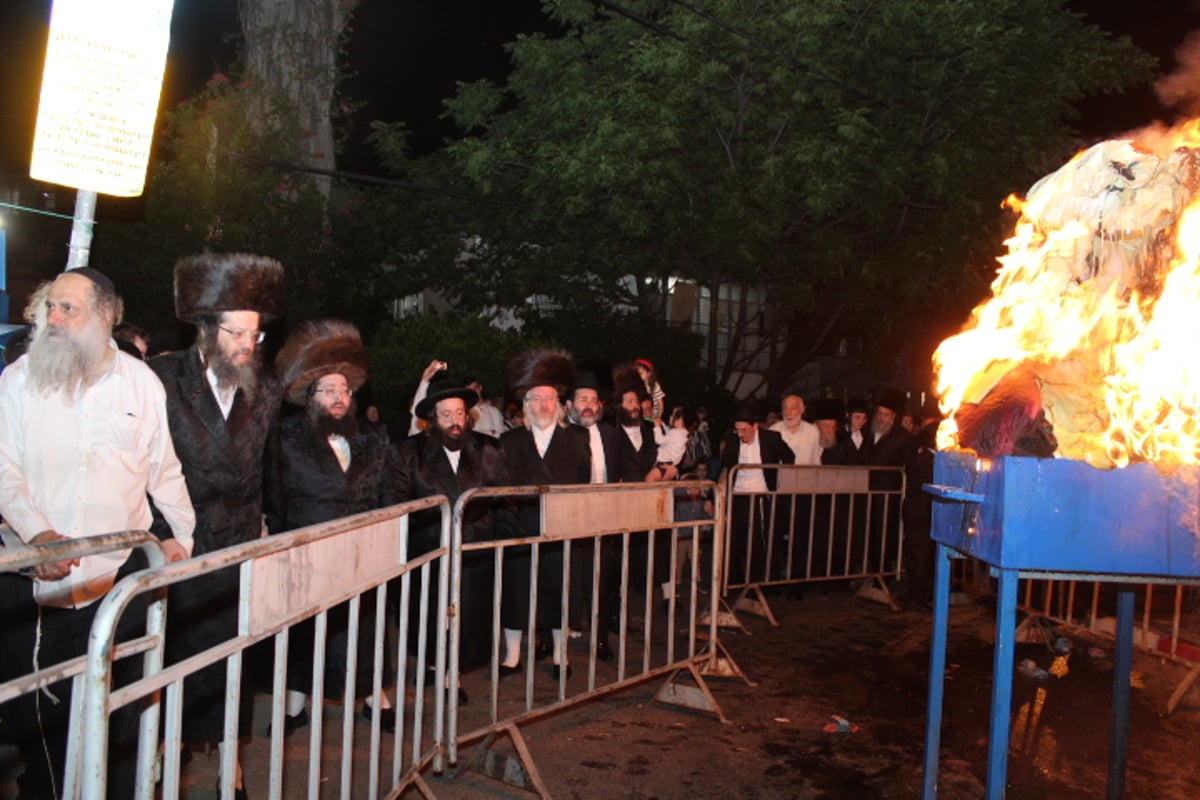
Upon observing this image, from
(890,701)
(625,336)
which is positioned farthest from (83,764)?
(625,336)

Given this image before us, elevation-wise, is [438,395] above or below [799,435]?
above

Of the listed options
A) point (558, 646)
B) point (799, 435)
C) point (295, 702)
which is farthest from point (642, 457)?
point (295, 702)

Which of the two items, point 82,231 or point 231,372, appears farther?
point 82,231

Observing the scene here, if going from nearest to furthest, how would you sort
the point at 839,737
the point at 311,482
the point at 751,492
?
the point at 311,482 → the point at 839,737 → the point at 751,492

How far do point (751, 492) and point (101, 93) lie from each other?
6564 millimetres

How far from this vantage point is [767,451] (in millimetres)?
10891

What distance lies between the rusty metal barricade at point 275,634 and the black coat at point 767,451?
610 cm

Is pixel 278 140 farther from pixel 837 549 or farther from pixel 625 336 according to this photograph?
pixel 837 549

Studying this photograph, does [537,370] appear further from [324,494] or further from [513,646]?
[324,494]

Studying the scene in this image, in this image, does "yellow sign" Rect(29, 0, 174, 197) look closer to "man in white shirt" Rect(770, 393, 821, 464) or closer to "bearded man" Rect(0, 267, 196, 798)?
"bearded man" Rect(0, 267, 196, 798)

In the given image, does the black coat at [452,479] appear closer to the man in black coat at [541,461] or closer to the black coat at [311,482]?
the man in black coat at [541,461]

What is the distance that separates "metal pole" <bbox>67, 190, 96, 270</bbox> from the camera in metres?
5.98

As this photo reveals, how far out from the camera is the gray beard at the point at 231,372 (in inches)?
197

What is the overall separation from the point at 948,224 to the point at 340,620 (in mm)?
15878
